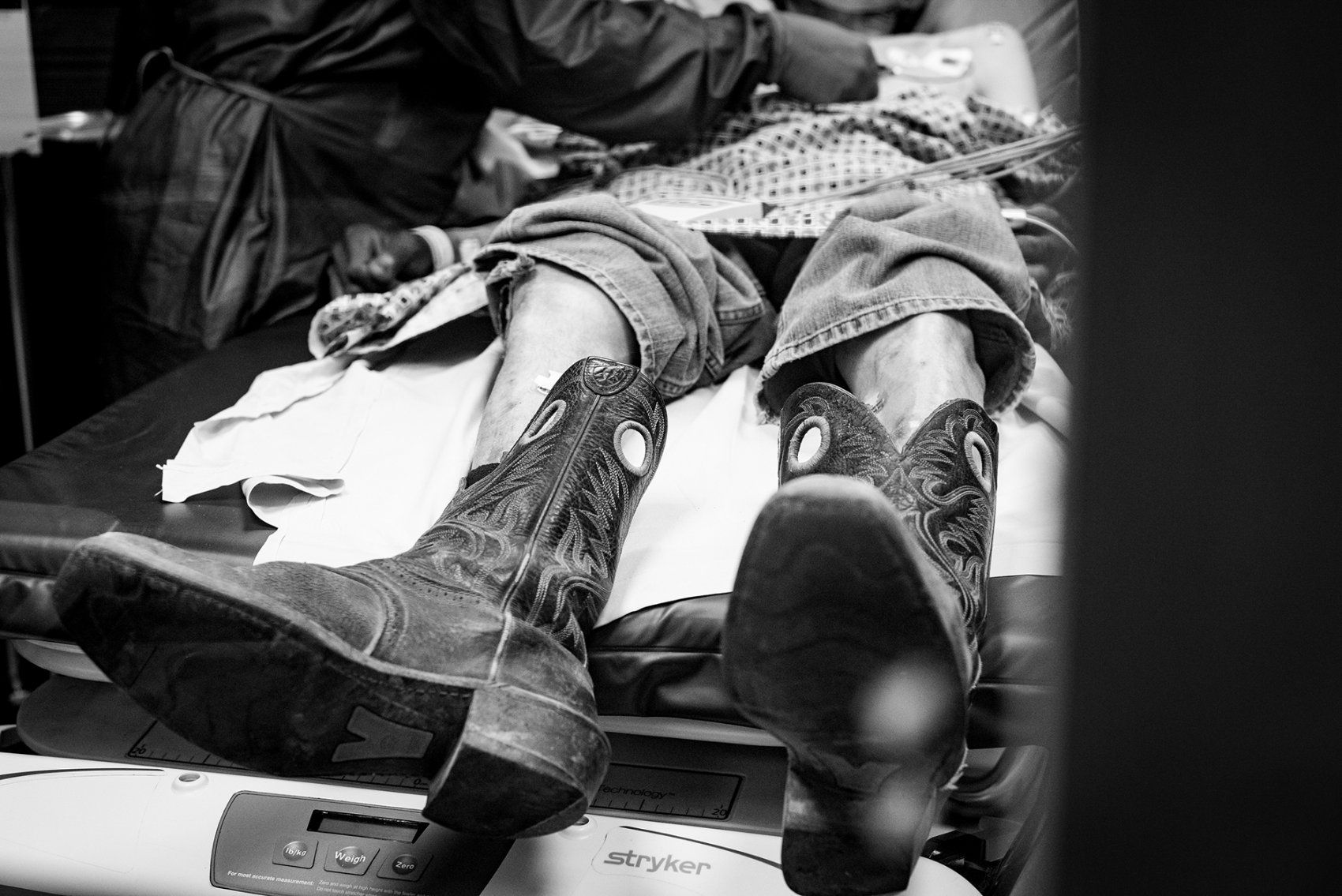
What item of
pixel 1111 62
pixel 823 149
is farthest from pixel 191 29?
pixel 1111 62

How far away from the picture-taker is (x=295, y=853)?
583 mm

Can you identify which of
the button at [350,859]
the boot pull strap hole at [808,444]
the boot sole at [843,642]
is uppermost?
the boot sole at [843,642]

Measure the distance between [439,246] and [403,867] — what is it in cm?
63

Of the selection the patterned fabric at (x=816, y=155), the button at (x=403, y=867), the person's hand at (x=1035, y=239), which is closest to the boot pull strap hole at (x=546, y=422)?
the button at (x=403, y=867)

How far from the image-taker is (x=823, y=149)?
1.16m

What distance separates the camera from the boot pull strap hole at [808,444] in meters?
0.59

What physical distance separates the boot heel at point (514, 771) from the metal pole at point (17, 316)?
973 mm

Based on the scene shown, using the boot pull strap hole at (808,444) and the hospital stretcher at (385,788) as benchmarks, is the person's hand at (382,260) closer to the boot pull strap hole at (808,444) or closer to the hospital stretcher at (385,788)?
the hospital stretcher at (385,788)

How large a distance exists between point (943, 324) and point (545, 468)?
27cm

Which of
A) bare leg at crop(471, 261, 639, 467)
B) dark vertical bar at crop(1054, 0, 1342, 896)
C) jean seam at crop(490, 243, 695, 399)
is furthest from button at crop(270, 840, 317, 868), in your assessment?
dark vertical bar at crop(1054, 0, 1342, 896)

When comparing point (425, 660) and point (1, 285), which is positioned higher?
point (425, 660)

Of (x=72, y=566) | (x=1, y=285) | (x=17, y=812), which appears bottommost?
(x=1, y=285)

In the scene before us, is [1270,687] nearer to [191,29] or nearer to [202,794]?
[202,794]

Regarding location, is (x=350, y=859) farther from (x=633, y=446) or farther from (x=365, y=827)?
(x=633, y=446)
